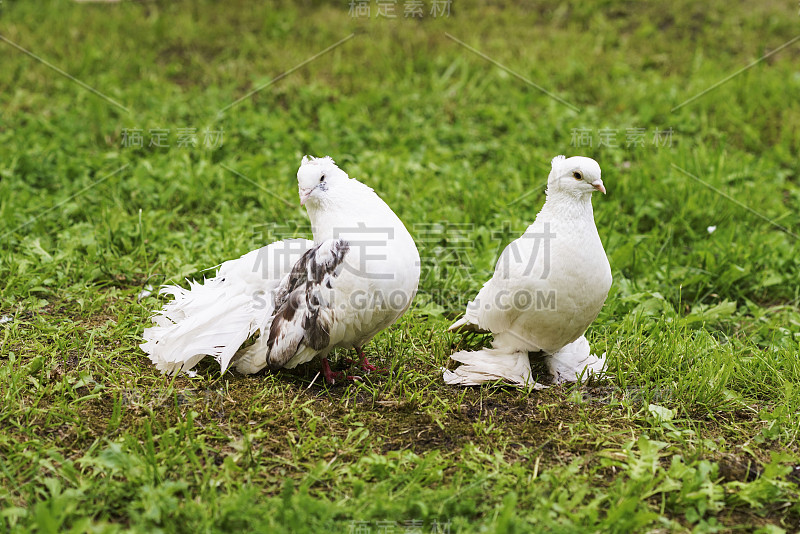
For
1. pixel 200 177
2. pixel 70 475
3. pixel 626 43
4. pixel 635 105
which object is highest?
pixel 626 43

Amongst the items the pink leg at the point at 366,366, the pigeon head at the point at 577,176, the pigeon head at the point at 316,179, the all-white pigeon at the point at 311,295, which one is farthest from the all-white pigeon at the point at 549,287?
the pigeon head at the point at 316,179

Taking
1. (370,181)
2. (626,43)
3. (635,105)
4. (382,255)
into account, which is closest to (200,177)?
(370,181)

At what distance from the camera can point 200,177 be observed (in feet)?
18.8

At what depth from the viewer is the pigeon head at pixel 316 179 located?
3.52 m

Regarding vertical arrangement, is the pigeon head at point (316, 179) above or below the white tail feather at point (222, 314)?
above

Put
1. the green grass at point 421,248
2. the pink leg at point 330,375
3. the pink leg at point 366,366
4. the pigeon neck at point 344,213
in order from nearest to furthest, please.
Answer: the green grass at point 421,248, the pigeon neck at point 344,213, the pink leg at point 330,375, the pink leg at point 366,366

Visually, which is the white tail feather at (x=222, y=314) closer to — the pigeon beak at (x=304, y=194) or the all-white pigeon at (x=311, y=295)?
the all-white pigeon at (x=311, y=295)

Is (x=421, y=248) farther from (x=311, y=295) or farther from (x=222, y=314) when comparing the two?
(x=222, y=314)

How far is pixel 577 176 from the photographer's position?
3.42m

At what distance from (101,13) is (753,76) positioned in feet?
24.8

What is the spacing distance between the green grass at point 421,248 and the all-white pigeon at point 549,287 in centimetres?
19

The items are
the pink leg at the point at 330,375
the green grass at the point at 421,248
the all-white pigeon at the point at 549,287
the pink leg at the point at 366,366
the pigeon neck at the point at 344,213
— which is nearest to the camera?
the green grass at the point at 421,248

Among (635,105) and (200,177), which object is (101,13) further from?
(635,105)

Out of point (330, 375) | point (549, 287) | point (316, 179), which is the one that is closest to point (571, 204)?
point (549, 287)
